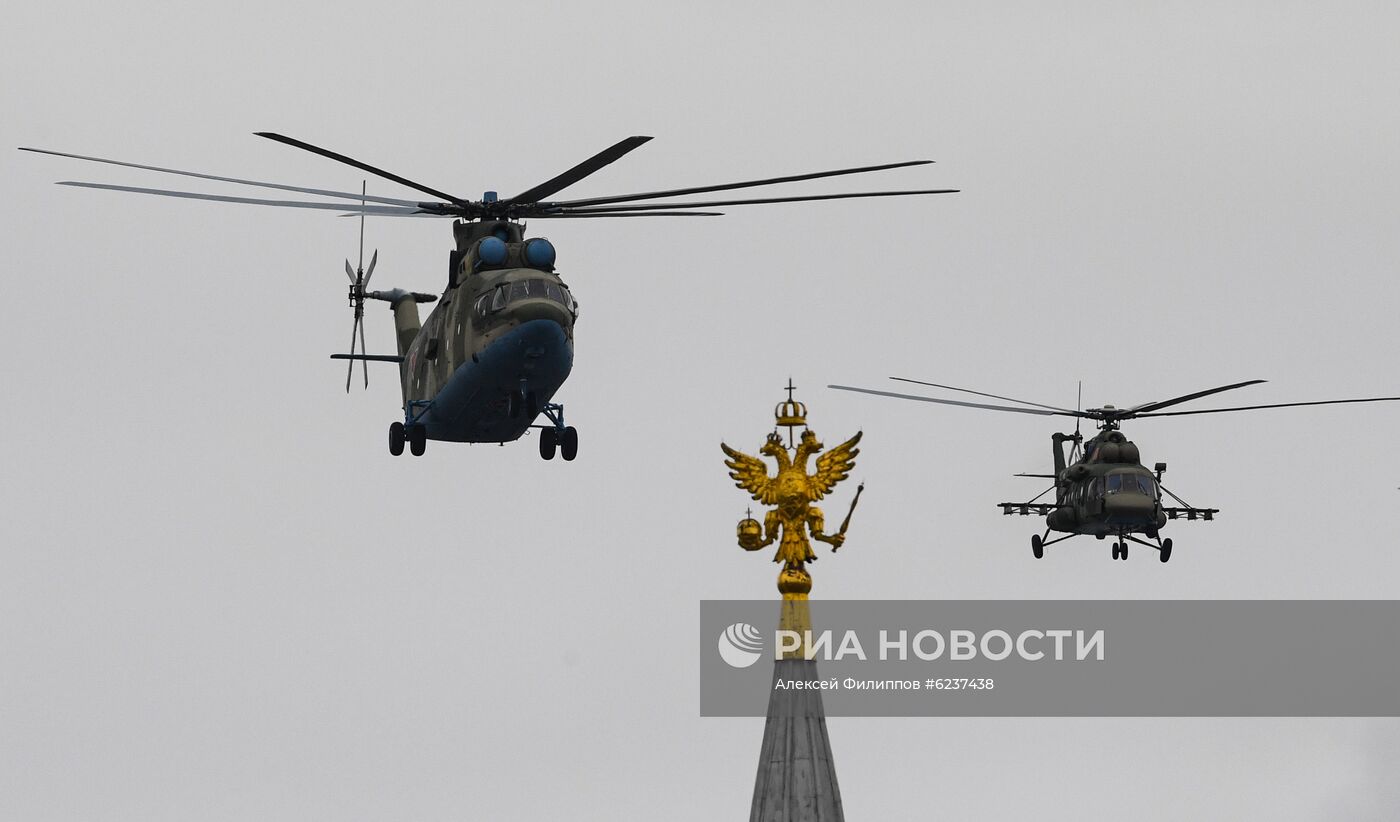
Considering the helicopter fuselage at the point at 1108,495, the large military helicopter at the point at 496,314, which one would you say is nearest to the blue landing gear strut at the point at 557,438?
the large military helicopter at the point at 496,314

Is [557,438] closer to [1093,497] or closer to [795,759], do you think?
[795,759]

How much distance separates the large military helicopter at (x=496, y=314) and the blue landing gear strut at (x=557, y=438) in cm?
2

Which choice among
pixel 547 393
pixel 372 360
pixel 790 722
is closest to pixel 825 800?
pixel 790 722

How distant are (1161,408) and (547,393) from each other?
132ft

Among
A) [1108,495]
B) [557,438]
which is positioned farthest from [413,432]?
[1108,495]

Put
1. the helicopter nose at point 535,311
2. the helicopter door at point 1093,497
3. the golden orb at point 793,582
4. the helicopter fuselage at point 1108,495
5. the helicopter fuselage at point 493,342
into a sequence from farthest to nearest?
the helicopter door at point 1093,497 → the helicopter fuselage at point 1108,495 → the helicopter fuselage at point 493,342 → the helicopter nose at point 535,311 → the golden orb at point 793,582

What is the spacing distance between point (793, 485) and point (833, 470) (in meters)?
0.81

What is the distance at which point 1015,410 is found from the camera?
355ft

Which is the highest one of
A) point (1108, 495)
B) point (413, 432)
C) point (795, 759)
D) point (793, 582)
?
point (1108, 495)

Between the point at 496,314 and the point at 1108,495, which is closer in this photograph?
the point at 496,314

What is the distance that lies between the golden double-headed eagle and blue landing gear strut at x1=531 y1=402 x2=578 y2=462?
8.72 metres

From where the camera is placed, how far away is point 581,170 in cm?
7369

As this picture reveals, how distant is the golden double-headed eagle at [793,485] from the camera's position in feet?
227

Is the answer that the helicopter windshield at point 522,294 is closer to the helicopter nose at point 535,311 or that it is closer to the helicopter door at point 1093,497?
the helicopter nose at point 535,311
